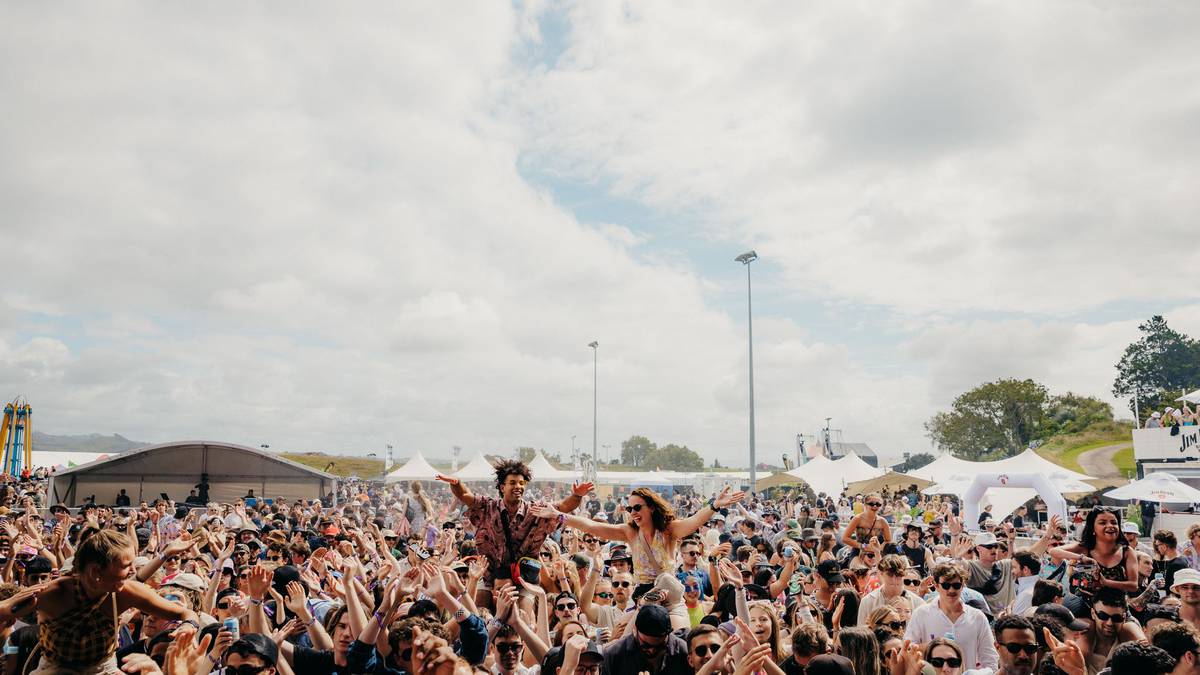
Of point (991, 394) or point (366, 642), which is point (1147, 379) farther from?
point (366, 642)

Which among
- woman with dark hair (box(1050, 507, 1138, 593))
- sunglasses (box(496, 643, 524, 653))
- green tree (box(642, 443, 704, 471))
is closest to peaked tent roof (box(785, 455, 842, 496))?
woman with dark hair (box(1050, 507, 1138, 593))

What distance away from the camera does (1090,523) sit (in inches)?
262

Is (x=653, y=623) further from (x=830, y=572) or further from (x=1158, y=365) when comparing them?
(x=1158, y=365)

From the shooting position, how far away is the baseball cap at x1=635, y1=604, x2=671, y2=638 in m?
3.93

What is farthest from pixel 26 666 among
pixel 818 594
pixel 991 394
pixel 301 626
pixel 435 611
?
pixel 991 394

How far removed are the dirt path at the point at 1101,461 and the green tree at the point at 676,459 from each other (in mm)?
92054

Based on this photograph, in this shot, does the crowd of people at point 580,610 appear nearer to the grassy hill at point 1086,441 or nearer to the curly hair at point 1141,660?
the curly hair at point 1141,660

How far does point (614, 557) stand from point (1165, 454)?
33.3 meters

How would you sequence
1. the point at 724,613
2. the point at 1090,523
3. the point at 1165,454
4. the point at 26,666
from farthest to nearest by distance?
the point at 1165,454, the point at 1090,523, the point at 724,613, the point at 26,666

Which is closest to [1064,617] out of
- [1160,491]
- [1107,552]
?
[1107,552]

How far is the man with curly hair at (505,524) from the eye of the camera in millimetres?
5707

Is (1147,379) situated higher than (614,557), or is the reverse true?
(1147,379)

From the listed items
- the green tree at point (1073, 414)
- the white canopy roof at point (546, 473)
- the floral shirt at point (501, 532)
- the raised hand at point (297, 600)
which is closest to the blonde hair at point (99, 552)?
the raised hand at point (297, 600)

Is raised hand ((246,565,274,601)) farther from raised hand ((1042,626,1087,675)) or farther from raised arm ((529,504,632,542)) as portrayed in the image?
raised hand ((1042,626,1087,675))
